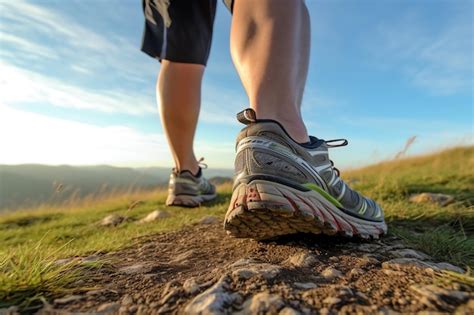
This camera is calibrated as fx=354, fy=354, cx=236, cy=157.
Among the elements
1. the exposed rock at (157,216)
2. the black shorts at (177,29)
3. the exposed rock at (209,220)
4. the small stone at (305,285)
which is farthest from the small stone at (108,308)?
the black shorts at (177,29)

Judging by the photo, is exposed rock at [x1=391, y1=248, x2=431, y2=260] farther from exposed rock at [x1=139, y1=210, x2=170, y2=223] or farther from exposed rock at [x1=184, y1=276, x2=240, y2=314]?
exposed rock at [x1=139, y1=210, x2=170, y2=223]

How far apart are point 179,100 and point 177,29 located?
1.77 ft

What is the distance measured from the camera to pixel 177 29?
2699 mm

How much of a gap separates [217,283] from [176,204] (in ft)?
7.73

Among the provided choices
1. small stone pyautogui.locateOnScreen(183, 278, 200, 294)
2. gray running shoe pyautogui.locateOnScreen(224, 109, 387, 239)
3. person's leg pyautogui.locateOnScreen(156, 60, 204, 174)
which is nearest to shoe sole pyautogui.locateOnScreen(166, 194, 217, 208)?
person's leg pyautogui.locateOnScreen(156, 60, 204, 174)

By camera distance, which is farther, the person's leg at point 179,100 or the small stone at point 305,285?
the person's leg at point 179,100

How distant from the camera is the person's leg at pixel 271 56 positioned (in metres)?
1.37

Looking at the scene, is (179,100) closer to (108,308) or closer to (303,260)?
(303,260)

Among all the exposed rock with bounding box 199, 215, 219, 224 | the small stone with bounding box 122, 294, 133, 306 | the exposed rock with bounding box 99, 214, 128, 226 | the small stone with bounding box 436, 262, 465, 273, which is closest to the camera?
the small stone with bounding box 122, 294, 133, 306

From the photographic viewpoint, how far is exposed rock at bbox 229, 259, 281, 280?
→ 3.35 feet

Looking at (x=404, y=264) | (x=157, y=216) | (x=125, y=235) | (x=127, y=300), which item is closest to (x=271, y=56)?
(x=404, y=264)

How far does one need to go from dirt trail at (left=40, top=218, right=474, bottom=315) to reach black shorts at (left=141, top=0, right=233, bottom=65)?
1759 mm

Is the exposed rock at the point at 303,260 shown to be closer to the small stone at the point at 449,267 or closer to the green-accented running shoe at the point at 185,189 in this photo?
the small stone at the point at 449,267

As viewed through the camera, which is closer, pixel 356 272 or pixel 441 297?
pixel 441 297
